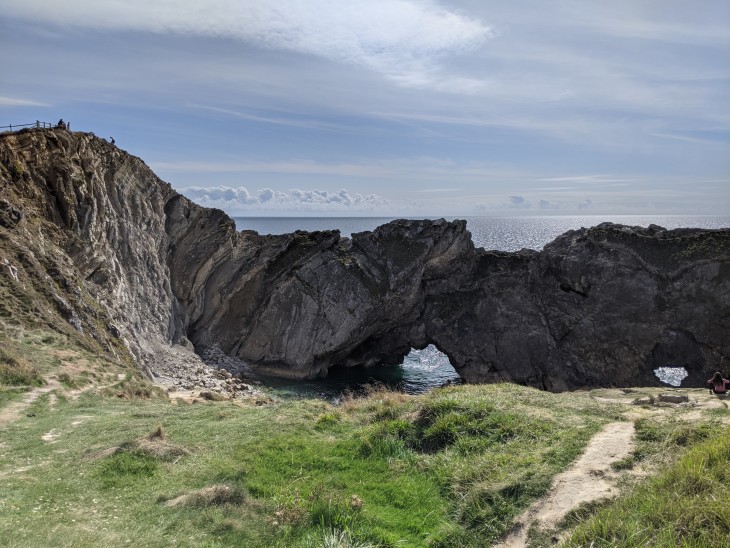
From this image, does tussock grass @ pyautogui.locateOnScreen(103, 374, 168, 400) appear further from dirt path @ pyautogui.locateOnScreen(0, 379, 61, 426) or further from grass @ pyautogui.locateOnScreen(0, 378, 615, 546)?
grass @ pyautogui.locateOnScreen(0, 378, 615, 546)

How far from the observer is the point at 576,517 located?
8906mm

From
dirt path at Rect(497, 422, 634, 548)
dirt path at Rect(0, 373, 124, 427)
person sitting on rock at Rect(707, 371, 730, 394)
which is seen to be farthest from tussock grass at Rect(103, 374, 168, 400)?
person sitting on rock at Rect(707, 371, 730, 394)

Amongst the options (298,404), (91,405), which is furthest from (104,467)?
(91,405)

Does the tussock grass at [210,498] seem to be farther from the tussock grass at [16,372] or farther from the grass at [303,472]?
the tussock grass at [16,372]

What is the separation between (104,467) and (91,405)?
1017cm

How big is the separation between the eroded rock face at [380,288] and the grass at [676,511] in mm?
38234

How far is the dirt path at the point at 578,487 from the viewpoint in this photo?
9.17m

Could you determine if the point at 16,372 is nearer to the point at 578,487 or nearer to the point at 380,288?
the point at 578,487

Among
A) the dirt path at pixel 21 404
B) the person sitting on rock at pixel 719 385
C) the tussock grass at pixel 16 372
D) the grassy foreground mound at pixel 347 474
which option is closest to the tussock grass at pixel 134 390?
the dirt path at pixel 21 404

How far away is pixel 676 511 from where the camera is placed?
7582mm

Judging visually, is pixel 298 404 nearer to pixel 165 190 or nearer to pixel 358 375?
pixel 358 375

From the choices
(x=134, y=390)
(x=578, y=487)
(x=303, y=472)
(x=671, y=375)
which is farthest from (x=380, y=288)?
(x=578, y=487)

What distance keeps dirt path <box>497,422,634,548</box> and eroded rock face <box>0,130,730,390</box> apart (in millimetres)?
36387

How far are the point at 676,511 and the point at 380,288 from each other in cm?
4488
